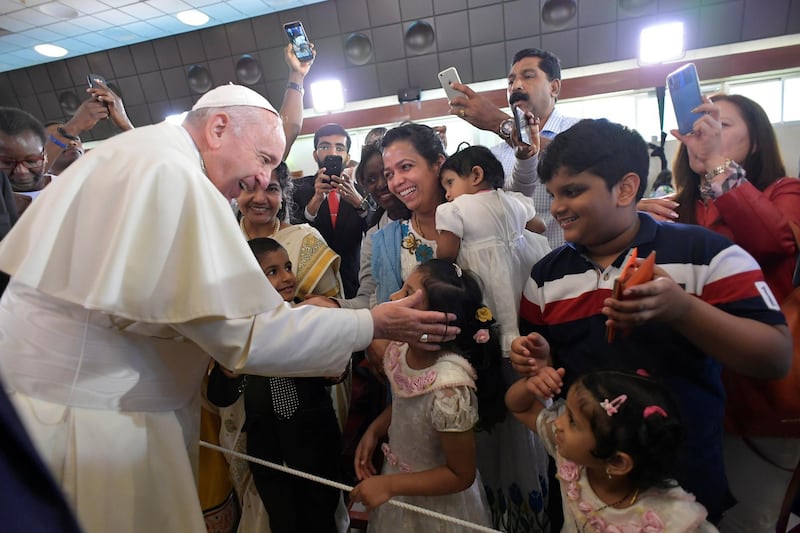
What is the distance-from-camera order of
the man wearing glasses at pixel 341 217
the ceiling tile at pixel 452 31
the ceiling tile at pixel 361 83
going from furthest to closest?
the ceiling tile at pixel 361 83 → the ceiling tile at pixel 452 31 → the man wearing glasses at pixel 341 217

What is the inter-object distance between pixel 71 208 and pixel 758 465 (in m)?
2.23

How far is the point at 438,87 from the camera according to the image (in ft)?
17.9

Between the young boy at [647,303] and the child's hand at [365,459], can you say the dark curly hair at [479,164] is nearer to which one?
the young boy at [647,303]

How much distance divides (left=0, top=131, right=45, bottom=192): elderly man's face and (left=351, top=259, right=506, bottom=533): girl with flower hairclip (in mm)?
2333

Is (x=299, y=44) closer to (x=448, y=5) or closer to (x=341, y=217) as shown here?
(x=341, y=217)

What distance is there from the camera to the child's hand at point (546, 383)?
1.16 metres

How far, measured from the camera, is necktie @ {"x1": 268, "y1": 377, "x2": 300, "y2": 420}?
1.64 m

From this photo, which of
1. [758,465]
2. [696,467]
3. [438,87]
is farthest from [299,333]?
[438,87]

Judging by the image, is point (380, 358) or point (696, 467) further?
point (380, 358)

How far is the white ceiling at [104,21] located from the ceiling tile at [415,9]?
3.52 ft

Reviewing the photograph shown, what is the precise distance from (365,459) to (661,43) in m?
5.45

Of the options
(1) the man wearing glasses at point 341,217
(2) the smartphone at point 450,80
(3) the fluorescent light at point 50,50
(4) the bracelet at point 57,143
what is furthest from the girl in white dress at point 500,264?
(3) the fluorescent light at point 50,50

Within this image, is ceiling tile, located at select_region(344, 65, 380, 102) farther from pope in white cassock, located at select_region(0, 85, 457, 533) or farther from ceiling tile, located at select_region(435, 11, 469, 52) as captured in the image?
pope in white cassock, located at select_region(0, 85, 457, 533)

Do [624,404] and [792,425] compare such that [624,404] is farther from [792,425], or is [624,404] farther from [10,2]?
[10,2]
